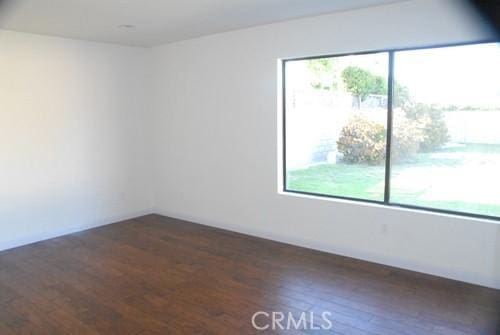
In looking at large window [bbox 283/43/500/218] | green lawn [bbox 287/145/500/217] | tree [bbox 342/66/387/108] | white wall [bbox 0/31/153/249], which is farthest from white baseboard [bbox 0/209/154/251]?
tree [bbox 342/66/387/108]

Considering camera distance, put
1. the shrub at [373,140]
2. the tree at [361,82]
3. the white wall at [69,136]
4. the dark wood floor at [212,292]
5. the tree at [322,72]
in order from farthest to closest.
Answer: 1. the white wall at [69,136]
2. the tree at [322,72]
3. the tree at [361,82]
4. the shrub at [373,140]
5. the dark wood floor at [212,292]

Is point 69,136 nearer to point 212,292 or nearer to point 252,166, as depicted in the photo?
point 252,166

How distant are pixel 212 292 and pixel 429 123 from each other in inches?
98.4

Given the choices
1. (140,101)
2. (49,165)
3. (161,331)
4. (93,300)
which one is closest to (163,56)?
(140,101)

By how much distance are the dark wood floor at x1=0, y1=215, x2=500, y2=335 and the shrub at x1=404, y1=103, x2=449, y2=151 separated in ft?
4.05

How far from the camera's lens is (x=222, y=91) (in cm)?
477

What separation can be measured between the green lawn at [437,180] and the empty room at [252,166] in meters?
0.02

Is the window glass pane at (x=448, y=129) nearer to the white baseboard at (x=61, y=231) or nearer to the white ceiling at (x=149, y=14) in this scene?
the white ceiling at (x=149, y=14)

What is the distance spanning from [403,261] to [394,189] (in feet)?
2.29

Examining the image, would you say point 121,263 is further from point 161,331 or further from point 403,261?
point 403,261

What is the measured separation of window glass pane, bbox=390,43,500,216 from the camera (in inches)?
125

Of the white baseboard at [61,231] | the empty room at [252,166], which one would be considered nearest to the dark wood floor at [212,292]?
the empty room at [252,166]

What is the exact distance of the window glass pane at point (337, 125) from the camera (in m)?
3.80

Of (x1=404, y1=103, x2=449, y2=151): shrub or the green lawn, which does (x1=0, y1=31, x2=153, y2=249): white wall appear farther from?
(x1=404, y1=103, x2=449, y2=151): shrub
